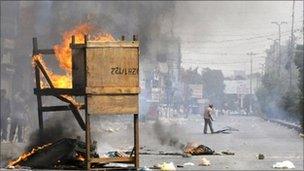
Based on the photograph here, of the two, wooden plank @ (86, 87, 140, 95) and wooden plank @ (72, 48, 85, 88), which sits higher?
wooden plank @ (72, 48, 85, 88)

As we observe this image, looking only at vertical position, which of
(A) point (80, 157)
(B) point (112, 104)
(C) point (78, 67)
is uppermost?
(C) point (78, 67)

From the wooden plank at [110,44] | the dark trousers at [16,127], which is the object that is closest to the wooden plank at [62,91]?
the wooden plank at [110,44]

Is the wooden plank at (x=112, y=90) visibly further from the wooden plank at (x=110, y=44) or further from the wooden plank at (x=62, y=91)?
the wooden plank at (x=110, y=44)

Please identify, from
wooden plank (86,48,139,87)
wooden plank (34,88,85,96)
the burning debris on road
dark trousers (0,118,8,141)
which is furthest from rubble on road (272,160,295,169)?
dark trousers (0,118,8,141)

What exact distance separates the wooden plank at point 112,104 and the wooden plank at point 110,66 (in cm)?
20

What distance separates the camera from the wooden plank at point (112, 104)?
10.3 meters

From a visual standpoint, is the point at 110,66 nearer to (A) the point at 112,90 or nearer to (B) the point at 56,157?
(A) the point at 112,90

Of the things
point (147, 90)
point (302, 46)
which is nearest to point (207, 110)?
point (302, 46)

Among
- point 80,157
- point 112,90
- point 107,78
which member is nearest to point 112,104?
point 112,90

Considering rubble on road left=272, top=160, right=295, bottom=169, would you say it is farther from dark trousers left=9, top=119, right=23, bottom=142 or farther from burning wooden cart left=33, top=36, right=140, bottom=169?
dark trousers left=9, top=119, right=23, bottom=142

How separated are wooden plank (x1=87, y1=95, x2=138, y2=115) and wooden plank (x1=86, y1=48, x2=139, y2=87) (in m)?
0.20

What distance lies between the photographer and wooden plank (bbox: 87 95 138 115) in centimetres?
1029

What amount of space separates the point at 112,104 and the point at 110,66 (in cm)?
61

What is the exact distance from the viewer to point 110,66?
10359 mm
